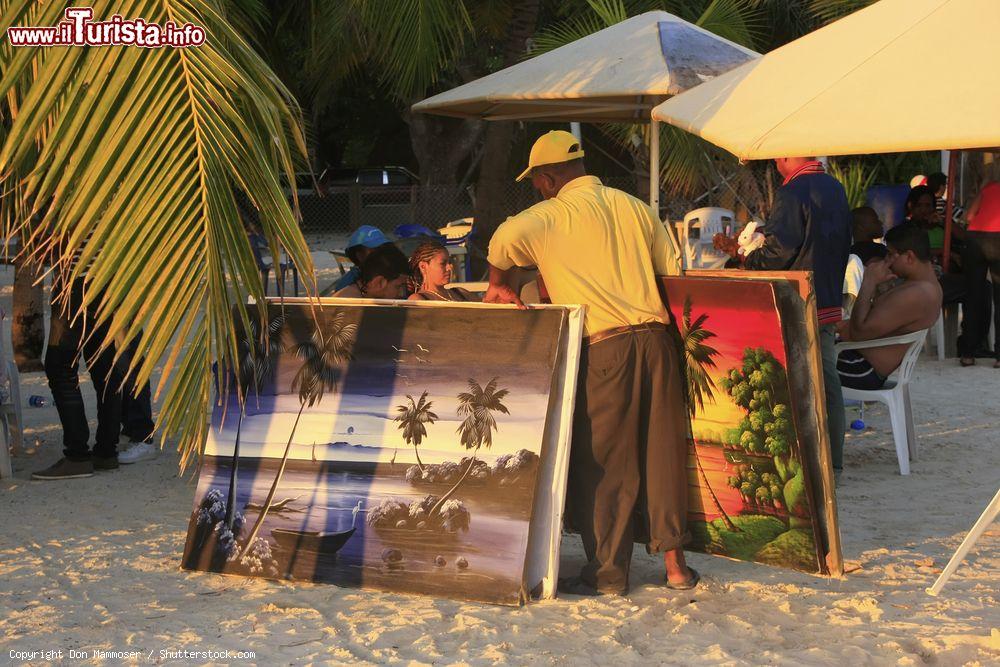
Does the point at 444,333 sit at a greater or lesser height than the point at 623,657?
greater

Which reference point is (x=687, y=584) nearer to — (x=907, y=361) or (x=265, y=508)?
(x=265, y=508)

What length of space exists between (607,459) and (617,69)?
3.66m

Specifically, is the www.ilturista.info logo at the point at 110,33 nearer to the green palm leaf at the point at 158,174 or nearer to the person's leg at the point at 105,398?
the green palm leaf at the point at 158,174

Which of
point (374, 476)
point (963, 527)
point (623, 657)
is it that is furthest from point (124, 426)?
point (963, 527)

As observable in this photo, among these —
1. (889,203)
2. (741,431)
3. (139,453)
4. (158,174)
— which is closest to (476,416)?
(741,431)

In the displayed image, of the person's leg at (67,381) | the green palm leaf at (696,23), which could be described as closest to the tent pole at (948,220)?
the green palm leaf at (696,23)

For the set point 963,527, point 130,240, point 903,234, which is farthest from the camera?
point 903,234

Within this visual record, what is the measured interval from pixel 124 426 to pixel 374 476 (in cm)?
309

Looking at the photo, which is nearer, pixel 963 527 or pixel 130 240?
pixel 130 240

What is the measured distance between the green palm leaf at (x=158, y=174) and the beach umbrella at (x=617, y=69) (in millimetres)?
3729

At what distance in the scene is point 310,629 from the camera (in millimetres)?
4062

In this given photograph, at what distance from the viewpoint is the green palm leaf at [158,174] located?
3545 millimetres

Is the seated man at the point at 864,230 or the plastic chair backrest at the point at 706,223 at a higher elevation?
the plastic chair backrest at the point at 706,223

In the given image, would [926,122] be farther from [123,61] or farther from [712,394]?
[123,61]
